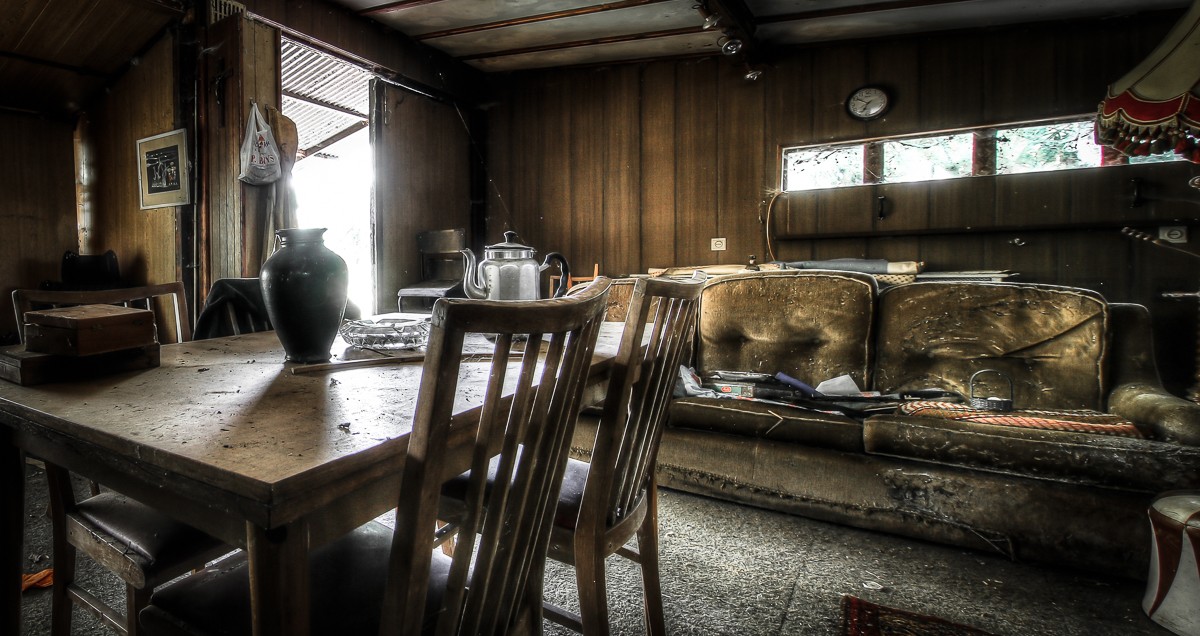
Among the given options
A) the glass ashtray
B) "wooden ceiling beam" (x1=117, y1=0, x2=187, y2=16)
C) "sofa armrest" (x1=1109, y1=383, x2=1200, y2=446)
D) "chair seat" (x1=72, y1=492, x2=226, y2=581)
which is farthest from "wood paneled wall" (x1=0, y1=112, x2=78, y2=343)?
"sofa armrest" (x1=1109, y1=383, x2=1200, y2=446)

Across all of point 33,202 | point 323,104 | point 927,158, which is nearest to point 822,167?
point 927,158

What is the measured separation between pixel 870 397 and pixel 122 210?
5259 millimetres

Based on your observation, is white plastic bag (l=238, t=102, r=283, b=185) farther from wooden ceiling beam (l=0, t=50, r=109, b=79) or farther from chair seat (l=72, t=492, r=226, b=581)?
chair seat (l=72, t=492, r=226, b=581)

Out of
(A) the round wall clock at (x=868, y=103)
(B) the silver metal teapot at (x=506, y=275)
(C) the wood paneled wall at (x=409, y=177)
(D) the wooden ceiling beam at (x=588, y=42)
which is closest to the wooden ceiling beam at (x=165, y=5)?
(C) the wood paneled wall at (x=409, y=177)

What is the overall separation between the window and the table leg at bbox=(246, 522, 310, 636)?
5.05 m

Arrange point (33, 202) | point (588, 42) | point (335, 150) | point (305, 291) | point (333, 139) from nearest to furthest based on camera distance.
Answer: point (305, 291)
point (33, 202)
point (588, 42)
point (333, 139)
point (335, 150)

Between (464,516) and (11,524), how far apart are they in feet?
3.14

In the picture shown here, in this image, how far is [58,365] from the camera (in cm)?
105

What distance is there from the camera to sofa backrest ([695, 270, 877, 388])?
8.61ft

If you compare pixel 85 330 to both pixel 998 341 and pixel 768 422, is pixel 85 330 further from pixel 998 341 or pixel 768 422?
Result: pixel 998 341

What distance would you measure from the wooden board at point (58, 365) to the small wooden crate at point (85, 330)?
15 millimetres

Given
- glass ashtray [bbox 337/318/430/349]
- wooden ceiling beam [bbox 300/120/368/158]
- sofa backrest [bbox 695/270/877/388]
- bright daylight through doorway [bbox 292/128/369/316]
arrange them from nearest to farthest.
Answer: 1. glass ashtray [bbox 337/318/430/349]
2. sofa backrest [bbox 695/270/877/388]
3. bright daylight through doorway [bbox 292/128/369/316]
4. wooden ceiling beam [bbox 300/120/368/158]

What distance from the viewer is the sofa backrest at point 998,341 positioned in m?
2.30

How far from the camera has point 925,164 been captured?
15.2ft
